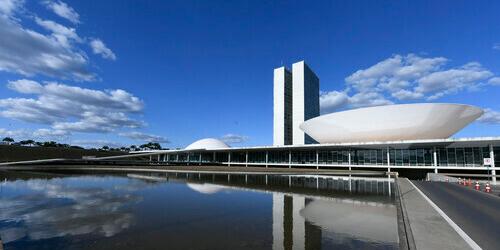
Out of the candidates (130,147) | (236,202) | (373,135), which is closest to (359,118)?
(373,135)

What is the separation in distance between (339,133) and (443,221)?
4544 centimetres

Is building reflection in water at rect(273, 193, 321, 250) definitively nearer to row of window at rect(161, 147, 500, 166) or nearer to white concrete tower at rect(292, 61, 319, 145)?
row of window at rect(161, 147, 500, 166)

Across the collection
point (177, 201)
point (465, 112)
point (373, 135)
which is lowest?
point (177, 201)

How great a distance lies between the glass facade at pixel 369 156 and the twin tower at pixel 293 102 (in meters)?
59.7

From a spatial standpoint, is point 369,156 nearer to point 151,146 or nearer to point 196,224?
point 196,224

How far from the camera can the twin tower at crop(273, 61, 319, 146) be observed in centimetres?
12775

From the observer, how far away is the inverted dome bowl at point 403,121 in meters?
43.5

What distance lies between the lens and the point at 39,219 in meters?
10.2

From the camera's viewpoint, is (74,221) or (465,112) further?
(465,112)

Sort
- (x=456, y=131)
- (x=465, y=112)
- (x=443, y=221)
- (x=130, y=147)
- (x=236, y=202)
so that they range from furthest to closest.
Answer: (x=130, y=147)
(x=456, y=131)
(x=465, y=112)
(x=236, y=202)
(x=443, y=221)

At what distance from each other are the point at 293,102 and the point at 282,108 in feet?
20.5

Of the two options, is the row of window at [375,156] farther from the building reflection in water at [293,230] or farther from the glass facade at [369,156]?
the building reflection in water at [293,230]

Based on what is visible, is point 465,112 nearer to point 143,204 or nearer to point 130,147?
point 143,204

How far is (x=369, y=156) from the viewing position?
4956 centimetres
